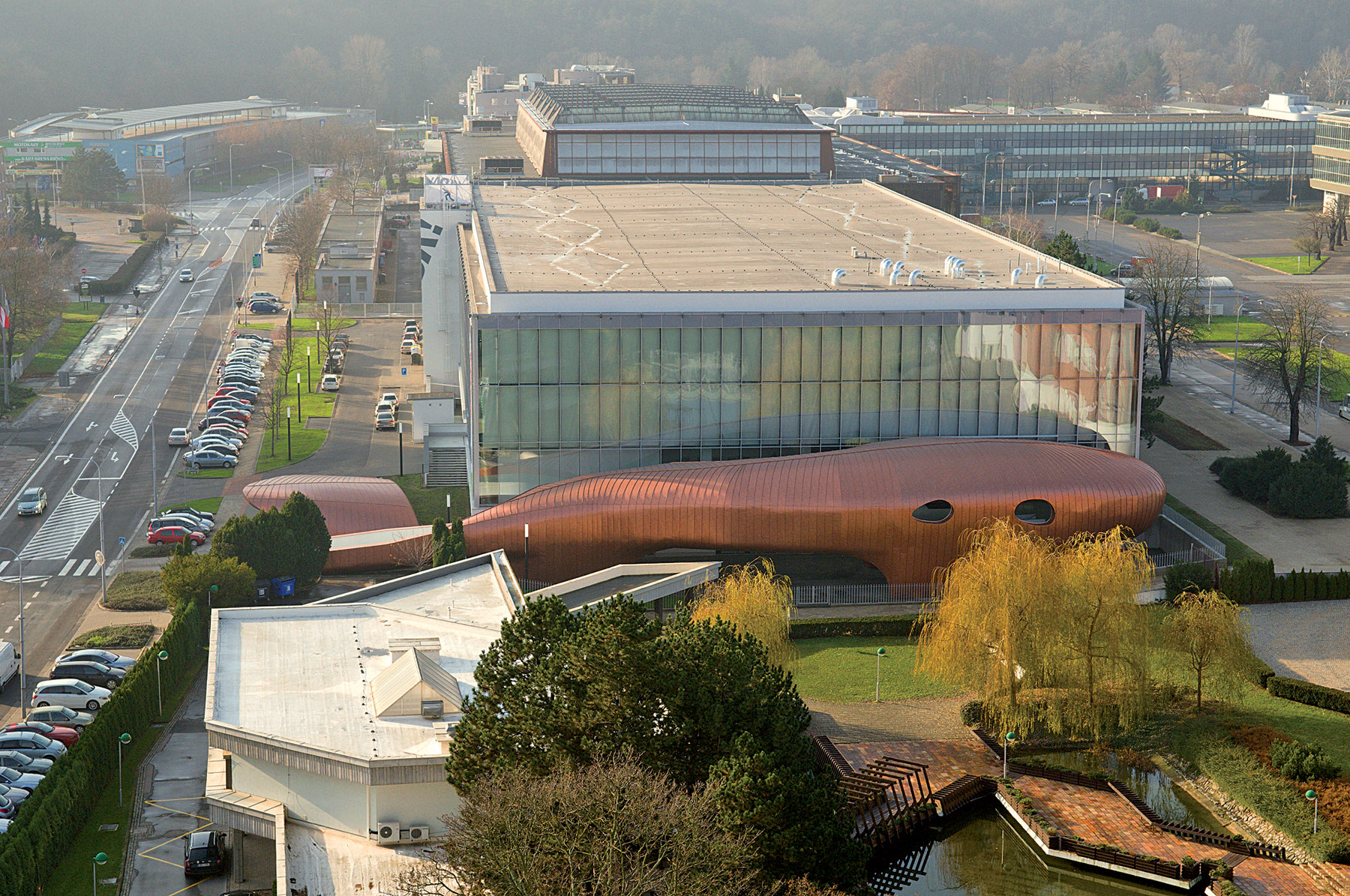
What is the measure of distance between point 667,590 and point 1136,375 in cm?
2460

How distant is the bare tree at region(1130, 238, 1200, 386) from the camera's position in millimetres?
100875

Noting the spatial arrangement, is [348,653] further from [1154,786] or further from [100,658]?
[1154,786]

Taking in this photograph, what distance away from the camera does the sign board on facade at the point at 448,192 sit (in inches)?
Result: 3979

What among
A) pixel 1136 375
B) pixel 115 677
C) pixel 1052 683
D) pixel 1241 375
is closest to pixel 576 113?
pixel 1241 375

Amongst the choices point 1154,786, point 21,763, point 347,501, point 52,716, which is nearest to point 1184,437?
point 1154,786

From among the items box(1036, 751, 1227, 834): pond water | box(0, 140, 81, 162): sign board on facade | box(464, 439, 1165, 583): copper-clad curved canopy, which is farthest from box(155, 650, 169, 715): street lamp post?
box(0, 140, 81, 162): sign board on facade

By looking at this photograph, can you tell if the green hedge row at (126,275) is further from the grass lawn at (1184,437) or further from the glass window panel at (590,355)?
the grass lawn at (1184,437)

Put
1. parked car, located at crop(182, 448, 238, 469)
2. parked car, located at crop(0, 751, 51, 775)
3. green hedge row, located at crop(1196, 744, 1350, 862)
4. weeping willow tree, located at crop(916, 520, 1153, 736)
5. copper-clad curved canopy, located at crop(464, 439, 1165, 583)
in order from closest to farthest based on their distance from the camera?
1. green hedge row, located at crop(1196, 744, 1350, 862)
2. parked car, located at crop(0, 751, 51, 775)
3. weeping willow tree, located at crop(916, 520, 1153, 736)
4. copper-clad curved canopy, located at crop(464, 439, 1165, 583)
5. parked car, located at crop(182, 448, 238, 469)

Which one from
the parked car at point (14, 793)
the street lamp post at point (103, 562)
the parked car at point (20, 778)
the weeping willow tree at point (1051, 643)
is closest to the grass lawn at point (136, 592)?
the street lamp post at point (103, 562)

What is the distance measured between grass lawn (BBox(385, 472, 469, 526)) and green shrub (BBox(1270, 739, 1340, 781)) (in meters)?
41.2

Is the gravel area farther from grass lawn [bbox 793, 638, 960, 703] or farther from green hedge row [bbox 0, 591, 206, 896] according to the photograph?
green hedge row [bbox 0, 591, 206, 896]

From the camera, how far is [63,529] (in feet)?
250

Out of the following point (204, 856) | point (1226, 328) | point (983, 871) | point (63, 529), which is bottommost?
point (983, 871)

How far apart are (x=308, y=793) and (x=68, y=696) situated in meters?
16.3
